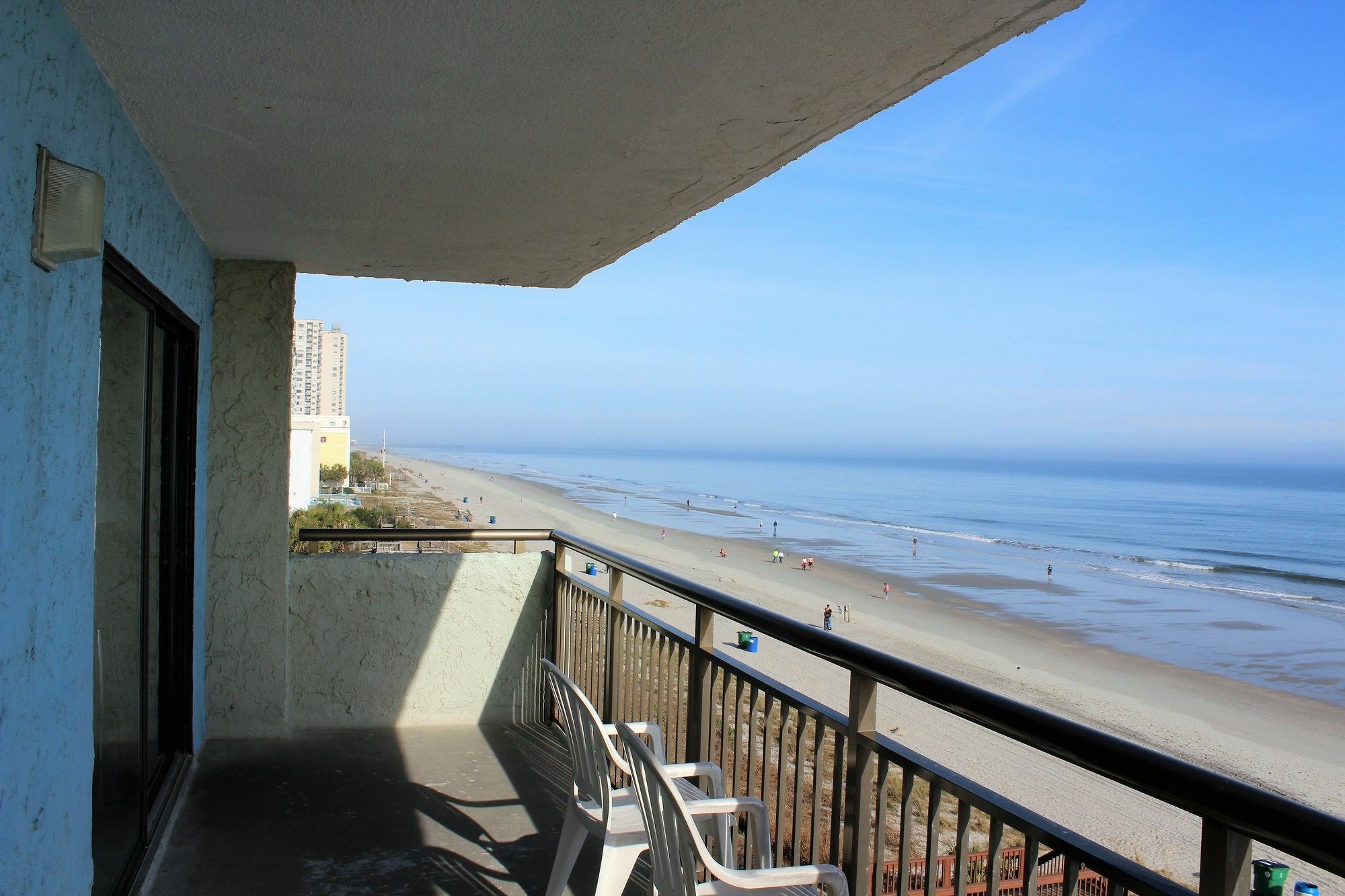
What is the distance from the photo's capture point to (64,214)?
64.1 inches

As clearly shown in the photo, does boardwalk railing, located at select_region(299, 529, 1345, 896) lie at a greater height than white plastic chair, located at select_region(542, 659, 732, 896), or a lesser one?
greater

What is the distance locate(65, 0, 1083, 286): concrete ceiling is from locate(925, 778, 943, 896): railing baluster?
1.37m

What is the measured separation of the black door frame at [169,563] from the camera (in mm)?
2869

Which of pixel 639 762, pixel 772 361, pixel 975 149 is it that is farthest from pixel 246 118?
pixel 772 361

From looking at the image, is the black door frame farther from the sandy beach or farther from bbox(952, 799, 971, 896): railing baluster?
the sandy beach

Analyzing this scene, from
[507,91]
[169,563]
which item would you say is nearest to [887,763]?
[507,91]

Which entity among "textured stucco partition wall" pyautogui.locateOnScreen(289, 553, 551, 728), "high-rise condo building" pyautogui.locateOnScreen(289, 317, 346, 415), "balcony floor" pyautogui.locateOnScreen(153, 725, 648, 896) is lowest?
"balcony floor" pyautogui.locateOnScreen(153, 725, 648, 896)

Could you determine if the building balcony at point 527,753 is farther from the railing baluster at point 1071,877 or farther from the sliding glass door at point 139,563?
the sliding glass door at point 139,563

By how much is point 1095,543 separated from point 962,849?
35.1 m

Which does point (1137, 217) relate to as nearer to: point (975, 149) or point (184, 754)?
point (975, 149)

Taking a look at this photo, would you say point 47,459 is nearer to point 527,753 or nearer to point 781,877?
point 781,877

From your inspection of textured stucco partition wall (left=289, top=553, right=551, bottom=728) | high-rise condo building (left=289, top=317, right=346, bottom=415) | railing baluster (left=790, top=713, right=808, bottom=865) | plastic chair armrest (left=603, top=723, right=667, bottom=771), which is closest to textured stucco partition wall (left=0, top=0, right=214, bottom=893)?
plastic chair armrest (left=603, top=723, right=667, bottom=771)

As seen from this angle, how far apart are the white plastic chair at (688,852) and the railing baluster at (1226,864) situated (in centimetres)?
80

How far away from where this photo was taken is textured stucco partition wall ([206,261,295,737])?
4.25 m
